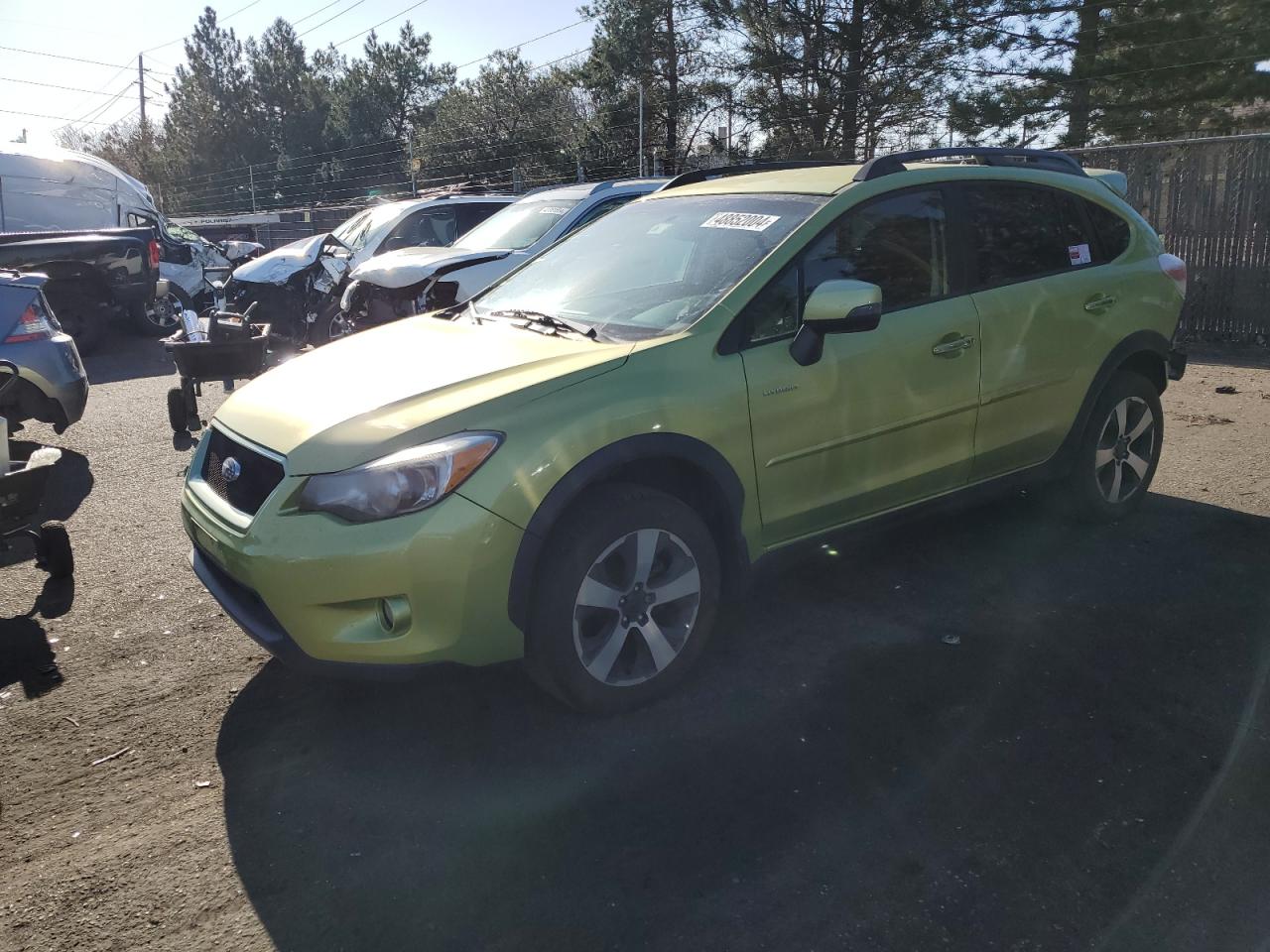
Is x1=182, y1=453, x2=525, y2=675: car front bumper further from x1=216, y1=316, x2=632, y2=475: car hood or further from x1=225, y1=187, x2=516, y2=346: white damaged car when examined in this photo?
x1=225, y1=187, x2=516, y2=346: white damaged car

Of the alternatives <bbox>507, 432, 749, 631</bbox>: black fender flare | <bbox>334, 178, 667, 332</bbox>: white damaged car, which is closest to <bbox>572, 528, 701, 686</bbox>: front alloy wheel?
<bbox>507, 432, 749, 631</bbox>: black fender flare

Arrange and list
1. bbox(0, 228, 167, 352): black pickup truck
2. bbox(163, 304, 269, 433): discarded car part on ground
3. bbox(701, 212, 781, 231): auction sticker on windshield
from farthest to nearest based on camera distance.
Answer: bbox(0, 228, 167, 352): black pickup truck, bbox(163, 304, 269, 433): discarded car part on ground, bbox(701, 212, 781, 231): auction sticker on windshield

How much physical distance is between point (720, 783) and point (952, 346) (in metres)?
2.09

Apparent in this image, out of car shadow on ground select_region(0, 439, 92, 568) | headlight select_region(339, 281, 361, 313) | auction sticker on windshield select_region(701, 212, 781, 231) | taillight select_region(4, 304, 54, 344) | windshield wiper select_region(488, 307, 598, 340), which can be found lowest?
car shadow on ground select_region(0, 439, 92, 568)

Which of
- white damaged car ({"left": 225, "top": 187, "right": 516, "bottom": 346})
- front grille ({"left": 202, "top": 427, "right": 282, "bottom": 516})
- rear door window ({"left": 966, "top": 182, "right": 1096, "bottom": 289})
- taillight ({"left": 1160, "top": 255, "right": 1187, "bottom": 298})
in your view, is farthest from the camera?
white damaged car ({"left": 225, "top": 187, "right": 516, "bottom": 346})

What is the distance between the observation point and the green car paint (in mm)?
2936

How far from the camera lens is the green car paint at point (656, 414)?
294 centimetres

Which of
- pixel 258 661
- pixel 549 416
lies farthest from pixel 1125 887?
pixel 258 661

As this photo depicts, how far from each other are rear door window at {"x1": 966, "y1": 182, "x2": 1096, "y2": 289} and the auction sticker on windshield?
38.6 inches

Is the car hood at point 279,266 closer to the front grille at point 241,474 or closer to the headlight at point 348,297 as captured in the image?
the headlight at point 348,297

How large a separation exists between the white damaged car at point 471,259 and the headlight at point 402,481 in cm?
522

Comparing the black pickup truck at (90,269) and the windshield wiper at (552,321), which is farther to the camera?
the black pickup truck at (90,269)

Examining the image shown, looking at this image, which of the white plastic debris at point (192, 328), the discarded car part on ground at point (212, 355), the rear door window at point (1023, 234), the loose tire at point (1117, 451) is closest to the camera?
the rear door window at point (1023, 234)

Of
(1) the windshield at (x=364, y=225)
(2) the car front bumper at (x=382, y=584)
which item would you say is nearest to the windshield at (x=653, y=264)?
(2) the car front bumper at (x=382, y=584)
